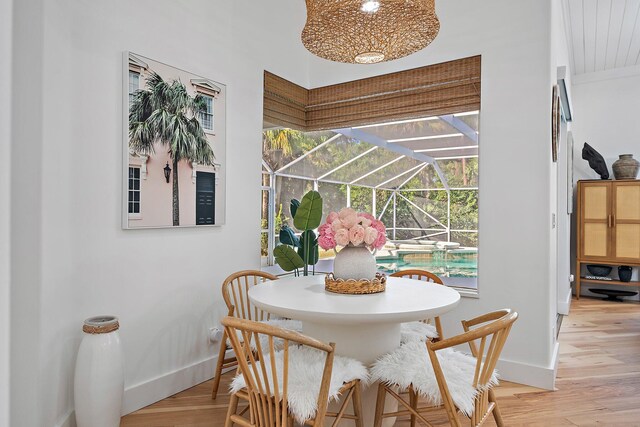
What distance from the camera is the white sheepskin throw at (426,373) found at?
1.61 m

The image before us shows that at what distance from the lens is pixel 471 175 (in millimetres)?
3295

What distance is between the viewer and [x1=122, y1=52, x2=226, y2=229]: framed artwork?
7.77 feet

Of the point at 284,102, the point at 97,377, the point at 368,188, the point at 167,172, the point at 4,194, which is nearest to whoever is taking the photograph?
the point at 4,194

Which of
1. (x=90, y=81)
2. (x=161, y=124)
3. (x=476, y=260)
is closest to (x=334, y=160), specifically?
(x=476, y=260)

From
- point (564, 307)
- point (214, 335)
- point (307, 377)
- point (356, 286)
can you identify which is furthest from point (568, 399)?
point (564, 307)

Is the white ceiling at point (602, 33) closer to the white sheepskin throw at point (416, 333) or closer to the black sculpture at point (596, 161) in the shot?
the black sculpture at point (596, 161)

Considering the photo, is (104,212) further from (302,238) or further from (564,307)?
(564,307)

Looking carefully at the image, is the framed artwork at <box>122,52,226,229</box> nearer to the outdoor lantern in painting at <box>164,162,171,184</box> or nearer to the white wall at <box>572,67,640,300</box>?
the outdoor lantern in painting at <box>164,162,171,184</box>

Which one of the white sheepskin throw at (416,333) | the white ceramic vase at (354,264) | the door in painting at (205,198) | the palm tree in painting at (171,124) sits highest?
the palm tree in painting at (171,124)

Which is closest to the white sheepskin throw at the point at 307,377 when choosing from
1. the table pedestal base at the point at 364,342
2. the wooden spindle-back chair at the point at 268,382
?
the wooden spindle-back chair at the point at 268,382

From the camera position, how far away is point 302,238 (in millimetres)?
3406

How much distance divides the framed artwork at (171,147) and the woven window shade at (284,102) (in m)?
0.61

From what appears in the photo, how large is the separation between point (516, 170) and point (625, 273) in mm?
3782

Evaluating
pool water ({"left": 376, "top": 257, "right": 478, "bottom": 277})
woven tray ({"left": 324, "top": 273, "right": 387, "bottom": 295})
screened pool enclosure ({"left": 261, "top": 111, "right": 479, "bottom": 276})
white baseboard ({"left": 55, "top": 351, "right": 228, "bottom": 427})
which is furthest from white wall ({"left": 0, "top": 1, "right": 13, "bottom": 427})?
pool water ({"left": 376, "top": 257, "right": 478, "bottom": 277})
